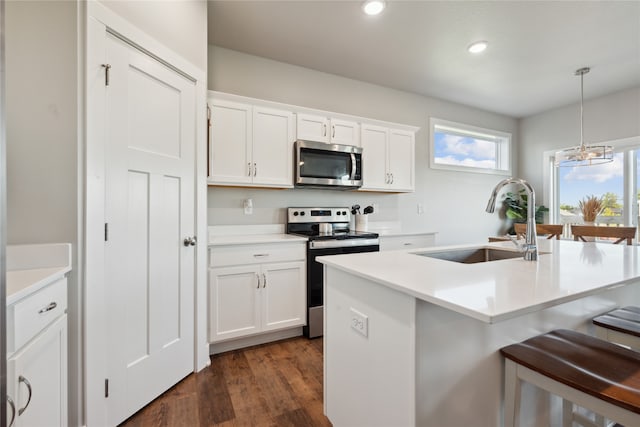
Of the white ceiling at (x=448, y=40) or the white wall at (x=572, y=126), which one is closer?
the white ceiling at (x=448, y=40)

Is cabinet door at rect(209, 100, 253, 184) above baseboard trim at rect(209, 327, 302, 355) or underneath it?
above

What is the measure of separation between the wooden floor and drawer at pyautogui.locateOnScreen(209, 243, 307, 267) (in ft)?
2.45

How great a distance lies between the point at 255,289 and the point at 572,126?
16.6 ft

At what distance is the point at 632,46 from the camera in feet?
8.99

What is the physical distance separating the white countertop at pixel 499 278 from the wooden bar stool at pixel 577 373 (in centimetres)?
26

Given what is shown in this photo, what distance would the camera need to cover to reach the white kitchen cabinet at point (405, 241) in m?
3.02

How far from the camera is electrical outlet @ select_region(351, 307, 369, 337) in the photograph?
1166 millimetres

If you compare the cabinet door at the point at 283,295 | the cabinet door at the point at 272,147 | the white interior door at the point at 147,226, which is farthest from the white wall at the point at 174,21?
the cabinet door at the point at 283,295

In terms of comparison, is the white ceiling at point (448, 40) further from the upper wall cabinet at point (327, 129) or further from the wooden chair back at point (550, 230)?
the wooden chair back at point (550, 230)

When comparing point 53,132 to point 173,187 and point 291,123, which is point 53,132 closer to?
point 173,187

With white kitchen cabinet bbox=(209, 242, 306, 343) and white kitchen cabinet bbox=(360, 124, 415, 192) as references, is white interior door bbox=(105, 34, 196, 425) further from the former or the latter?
white kitchen cabinet bbox=(360, 124, 415, 192)

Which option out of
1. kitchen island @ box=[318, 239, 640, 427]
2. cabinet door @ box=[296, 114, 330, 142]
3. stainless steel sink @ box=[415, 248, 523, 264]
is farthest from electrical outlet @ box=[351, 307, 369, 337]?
cabinet door @ box=[296, 114, 330, 142]

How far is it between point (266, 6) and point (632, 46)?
347 cm

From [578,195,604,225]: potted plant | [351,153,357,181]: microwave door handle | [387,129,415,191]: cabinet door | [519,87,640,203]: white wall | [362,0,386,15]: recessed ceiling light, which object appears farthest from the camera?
[578,195,604,225]: potted plant
